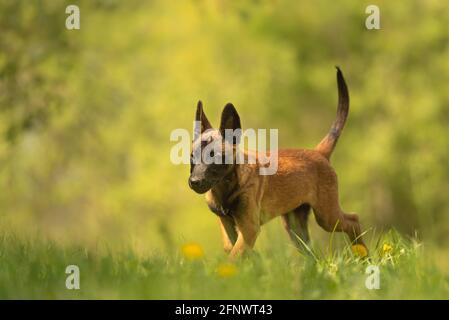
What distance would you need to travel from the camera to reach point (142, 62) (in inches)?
1196

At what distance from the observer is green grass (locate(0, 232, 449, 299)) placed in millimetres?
5055

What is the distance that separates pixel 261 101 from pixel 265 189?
21.1 m

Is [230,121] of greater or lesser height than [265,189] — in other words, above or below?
above

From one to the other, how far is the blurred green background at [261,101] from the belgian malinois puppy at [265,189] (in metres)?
15.8

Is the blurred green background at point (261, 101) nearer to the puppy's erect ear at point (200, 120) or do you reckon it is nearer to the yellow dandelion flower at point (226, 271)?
the puppy's erect ear at point (200, 120)

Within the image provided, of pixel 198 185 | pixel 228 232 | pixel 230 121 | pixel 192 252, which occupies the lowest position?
pixel 192 252

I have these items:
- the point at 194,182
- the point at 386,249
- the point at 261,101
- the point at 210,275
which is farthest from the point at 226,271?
the point at 261,101

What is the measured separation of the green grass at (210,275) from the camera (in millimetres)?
5055

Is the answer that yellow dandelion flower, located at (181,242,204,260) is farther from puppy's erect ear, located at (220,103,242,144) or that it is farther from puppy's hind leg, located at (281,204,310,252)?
puppy's hind leg, located at (281,204,310,252)

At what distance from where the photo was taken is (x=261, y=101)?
28.2 metres

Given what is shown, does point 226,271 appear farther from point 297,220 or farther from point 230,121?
point 297,220

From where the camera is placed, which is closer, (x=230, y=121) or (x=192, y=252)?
(x=192, y=252)
